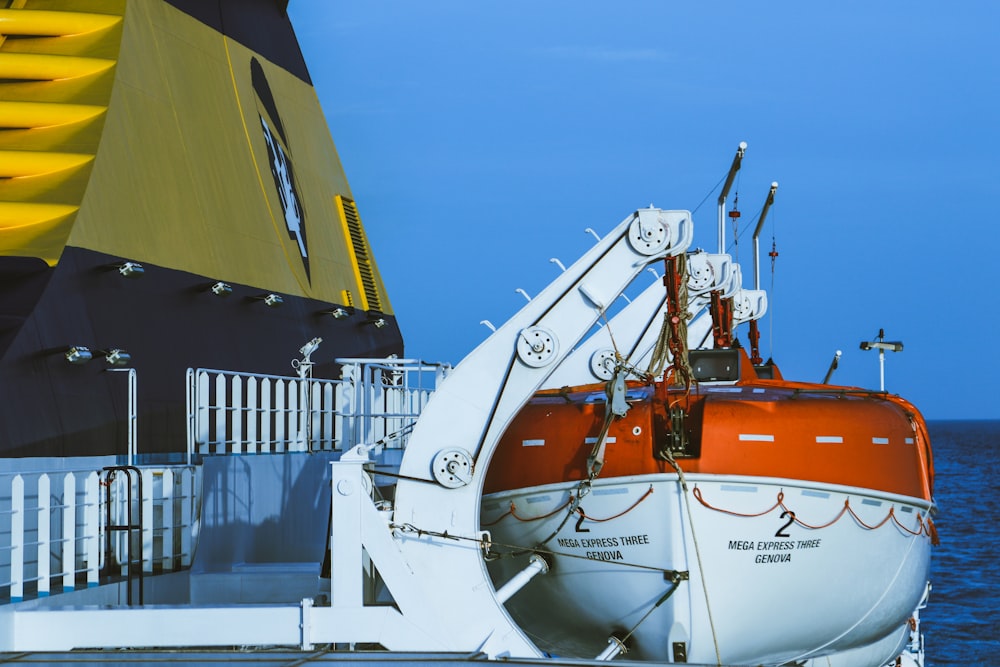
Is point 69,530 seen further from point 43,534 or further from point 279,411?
point 279,411

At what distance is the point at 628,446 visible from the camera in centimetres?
1109

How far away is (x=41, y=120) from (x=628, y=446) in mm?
6678

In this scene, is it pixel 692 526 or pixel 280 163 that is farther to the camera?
pixel 280 163

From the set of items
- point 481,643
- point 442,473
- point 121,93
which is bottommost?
point 481,643

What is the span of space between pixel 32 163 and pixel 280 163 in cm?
671

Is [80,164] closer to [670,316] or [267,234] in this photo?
[267,234]

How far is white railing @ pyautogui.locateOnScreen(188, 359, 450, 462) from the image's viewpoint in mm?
13898

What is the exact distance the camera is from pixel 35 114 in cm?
A: 1368

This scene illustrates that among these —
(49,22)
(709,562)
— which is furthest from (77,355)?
(709,562)

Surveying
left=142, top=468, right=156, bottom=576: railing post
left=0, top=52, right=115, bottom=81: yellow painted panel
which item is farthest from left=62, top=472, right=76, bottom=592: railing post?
left=0, top=52, right=115, bottom=81: yellow painted panel

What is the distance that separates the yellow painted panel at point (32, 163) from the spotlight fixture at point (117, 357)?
1.87 meters

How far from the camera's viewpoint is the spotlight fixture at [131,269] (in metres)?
13.6

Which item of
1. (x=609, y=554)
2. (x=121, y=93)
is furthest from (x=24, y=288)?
(x=609, y=554)

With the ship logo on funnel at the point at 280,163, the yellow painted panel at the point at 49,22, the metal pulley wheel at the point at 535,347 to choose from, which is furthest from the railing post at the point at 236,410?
the metal pulley wheel at the point at 535,347
